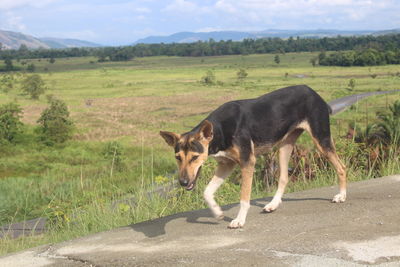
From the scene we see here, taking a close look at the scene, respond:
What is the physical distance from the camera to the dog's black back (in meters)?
7.12

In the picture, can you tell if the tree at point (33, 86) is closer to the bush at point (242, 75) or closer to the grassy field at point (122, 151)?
the grassy field at point (122, 151)

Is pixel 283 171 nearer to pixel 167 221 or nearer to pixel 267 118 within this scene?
pixel 267 118

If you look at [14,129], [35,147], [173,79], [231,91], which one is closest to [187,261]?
[35,147]

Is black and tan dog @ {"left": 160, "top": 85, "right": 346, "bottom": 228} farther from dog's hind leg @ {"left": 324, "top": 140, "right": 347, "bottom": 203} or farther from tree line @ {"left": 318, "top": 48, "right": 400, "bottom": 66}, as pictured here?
tree line @ {"left": 318, "top": 48, "right": 400, "bottom": 66}

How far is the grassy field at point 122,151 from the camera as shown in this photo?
34.5 feet

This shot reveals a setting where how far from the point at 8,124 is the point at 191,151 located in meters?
59.0

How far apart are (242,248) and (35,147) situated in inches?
2213

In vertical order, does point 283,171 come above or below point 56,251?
above

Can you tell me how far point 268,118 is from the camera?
25.3ft

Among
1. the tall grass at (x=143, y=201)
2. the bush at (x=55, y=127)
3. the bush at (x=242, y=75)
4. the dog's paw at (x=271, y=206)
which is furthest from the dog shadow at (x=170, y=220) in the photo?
the bush at (x=242, y=75)

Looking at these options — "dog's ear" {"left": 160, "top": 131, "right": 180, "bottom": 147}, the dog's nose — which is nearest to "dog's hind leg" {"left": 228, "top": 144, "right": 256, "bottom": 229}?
"dog's ear" {"left": 160, "top": 131, "right": 180, "bottom": 147}

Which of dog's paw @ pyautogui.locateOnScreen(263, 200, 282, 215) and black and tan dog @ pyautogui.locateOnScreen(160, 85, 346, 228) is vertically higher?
black and tan dog @ pyautogui.locateOnScreen(160, 85, 346, 228)

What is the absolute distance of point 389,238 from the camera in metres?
6.54

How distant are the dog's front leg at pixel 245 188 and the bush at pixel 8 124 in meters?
55.6
